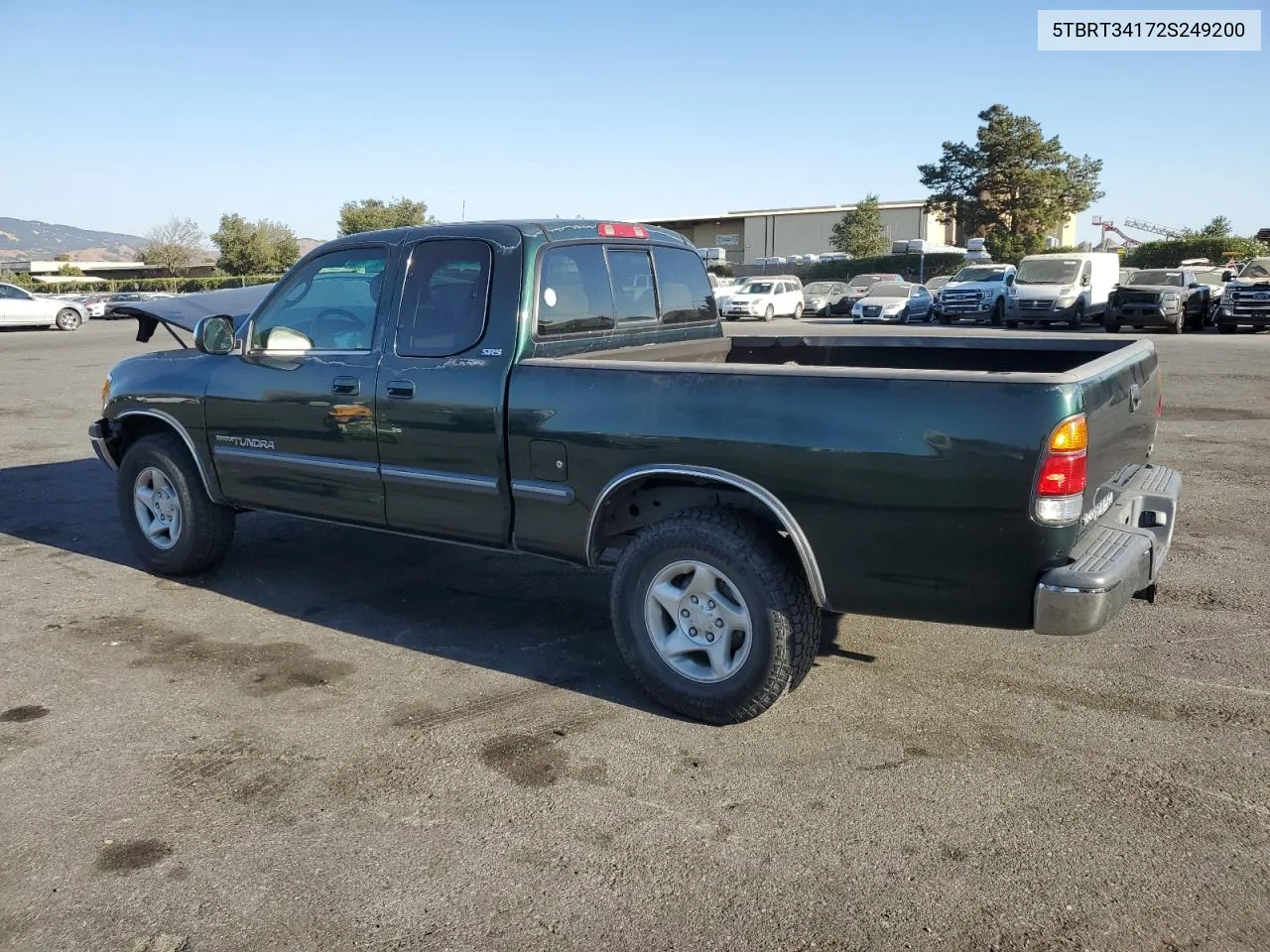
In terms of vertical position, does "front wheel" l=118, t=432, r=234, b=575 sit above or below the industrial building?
below

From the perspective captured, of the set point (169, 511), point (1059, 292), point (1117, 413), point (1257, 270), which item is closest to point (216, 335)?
point (169, 511)

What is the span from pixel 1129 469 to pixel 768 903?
8.30 ft

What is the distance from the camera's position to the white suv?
3419 cm

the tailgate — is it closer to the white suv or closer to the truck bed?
the truck bed

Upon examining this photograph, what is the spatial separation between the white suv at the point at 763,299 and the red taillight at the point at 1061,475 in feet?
101

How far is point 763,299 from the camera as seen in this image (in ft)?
113

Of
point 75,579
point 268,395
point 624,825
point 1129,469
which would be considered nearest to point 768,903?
point 624,825

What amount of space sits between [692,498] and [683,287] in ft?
6.00

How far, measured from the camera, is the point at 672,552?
4.02 m

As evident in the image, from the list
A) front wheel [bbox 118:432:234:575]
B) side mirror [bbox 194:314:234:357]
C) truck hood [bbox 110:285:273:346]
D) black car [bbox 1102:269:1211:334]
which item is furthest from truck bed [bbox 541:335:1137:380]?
black car [bbox 1102:269:1211:334]

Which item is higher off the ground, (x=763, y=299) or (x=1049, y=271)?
(x=1049, y=271)

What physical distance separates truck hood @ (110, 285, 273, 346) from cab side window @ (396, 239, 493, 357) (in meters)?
2.01

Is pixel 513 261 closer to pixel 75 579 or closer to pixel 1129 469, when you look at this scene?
pixel 1129 469

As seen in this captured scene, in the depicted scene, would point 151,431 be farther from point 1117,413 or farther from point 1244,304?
point 1244,304
